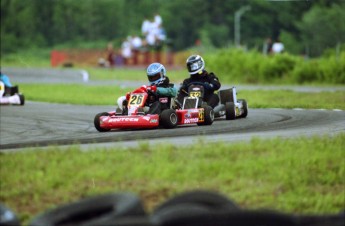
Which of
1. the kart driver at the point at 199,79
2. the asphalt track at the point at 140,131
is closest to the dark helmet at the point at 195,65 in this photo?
the kart driver at the point at 199,79

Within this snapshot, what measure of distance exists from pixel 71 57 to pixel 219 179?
53.4 meters

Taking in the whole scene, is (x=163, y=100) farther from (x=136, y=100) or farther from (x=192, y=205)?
(x=192, y=205)

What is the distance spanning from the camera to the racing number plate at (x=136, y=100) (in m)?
15.2

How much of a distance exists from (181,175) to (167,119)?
266 inches

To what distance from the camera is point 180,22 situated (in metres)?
98.8

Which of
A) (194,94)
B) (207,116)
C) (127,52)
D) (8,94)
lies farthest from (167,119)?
(127,52)

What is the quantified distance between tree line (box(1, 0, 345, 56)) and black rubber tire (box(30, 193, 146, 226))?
6623 centimetres

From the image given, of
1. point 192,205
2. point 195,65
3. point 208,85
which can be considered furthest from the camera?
point 195,65

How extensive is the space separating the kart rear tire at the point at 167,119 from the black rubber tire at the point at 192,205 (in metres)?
8.63

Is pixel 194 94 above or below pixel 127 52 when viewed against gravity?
below

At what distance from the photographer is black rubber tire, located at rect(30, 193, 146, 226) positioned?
19.5 ft

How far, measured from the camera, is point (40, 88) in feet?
109

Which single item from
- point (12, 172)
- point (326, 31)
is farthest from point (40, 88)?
point (326, 31)

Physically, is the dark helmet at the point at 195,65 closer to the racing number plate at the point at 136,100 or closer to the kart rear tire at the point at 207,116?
the kart rear tire at the point at 207,116
